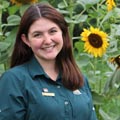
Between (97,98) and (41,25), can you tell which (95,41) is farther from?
(41,25)

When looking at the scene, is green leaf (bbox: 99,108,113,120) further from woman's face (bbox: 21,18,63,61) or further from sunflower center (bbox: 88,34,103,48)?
woman's face (bbox: 21,18,63,61)

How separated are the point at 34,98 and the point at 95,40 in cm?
81

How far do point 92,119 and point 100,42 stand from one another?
0.59m

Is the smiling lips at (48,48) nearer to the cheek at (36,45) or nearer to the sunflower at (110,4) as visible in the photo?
the cheek at (36,45)

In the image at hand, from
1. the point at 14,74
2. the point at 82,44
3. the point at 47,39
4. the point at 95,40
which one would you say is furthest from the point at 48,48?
the point at 82,44

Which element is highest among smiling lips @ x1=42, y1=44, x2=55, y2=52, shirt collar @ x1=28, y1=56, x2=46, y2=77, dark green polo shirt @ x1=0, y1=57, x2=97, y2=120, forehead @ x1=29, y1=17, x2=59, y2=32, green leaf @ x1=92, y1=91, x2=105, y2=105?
forehead @ x1=29, y1=17, x2=59, y2=32

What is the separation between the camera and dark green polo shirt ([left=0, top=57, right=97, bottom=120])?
175 cm

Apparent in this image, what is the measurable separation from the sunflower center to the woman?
48 centimetres

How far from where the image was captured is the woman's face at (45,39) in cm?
182

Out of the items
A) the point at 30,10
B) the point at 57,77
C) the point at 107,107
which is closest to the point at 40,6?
the point at 30,10

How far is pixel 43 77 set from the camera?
1.86m

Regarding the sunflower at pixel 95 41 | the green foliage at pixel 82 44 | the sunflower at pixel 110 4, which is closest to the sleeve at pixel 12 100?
the green foliage at pixel 82 44

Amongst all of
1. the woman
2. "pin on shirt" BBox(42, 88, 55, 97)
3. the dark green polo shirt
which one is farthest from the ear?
"pin on shirt" BBox(42, 88, 55, 97)

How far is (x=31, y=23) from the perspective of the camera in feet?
6.04
